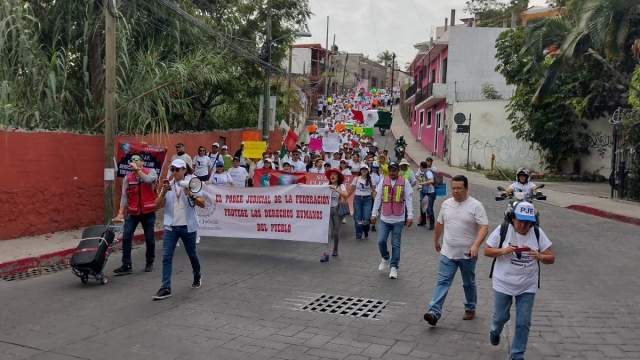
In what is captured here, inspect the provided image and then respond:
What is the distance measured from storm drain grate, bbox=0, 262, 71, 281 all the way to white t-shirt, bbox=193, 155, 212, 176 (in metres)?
5.29

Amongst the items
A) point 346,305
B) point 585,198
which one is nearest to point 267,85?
point 585,198

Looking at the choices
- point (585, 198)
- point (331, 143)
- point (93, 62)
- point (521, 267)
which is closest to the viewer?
point (521, 267)

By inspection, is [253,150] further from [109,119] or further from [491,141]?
[491,141]

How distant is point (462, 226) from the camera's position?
623 centimetres

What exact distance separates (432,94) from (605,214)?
64.8 ft

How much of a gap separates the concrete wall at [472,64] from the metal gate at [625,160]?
51.0ft

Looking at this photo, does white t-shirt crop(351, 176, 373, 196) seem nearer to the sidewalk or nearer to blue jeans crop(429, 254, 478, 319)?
blue jeans crop(429, 254, 478, 319)

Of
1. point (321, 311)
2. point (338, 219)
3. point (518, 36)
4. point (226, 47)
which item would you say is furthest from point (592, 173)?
point (321, 311)

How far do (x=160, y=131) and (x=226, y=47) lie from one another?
17.5ft

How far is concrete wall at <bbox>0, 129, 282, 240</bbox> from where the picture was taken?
10.3m

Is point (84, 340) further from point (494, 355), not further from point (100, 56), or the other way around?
point (100, 56)

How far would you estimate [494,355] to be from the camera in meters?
5.42

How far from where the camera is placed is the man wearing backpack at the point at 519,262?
16.4 ft

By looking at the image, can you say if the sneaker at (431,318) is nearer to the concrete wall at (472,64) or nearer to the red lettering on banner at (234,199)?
the red lettering on banner at (234,199)
